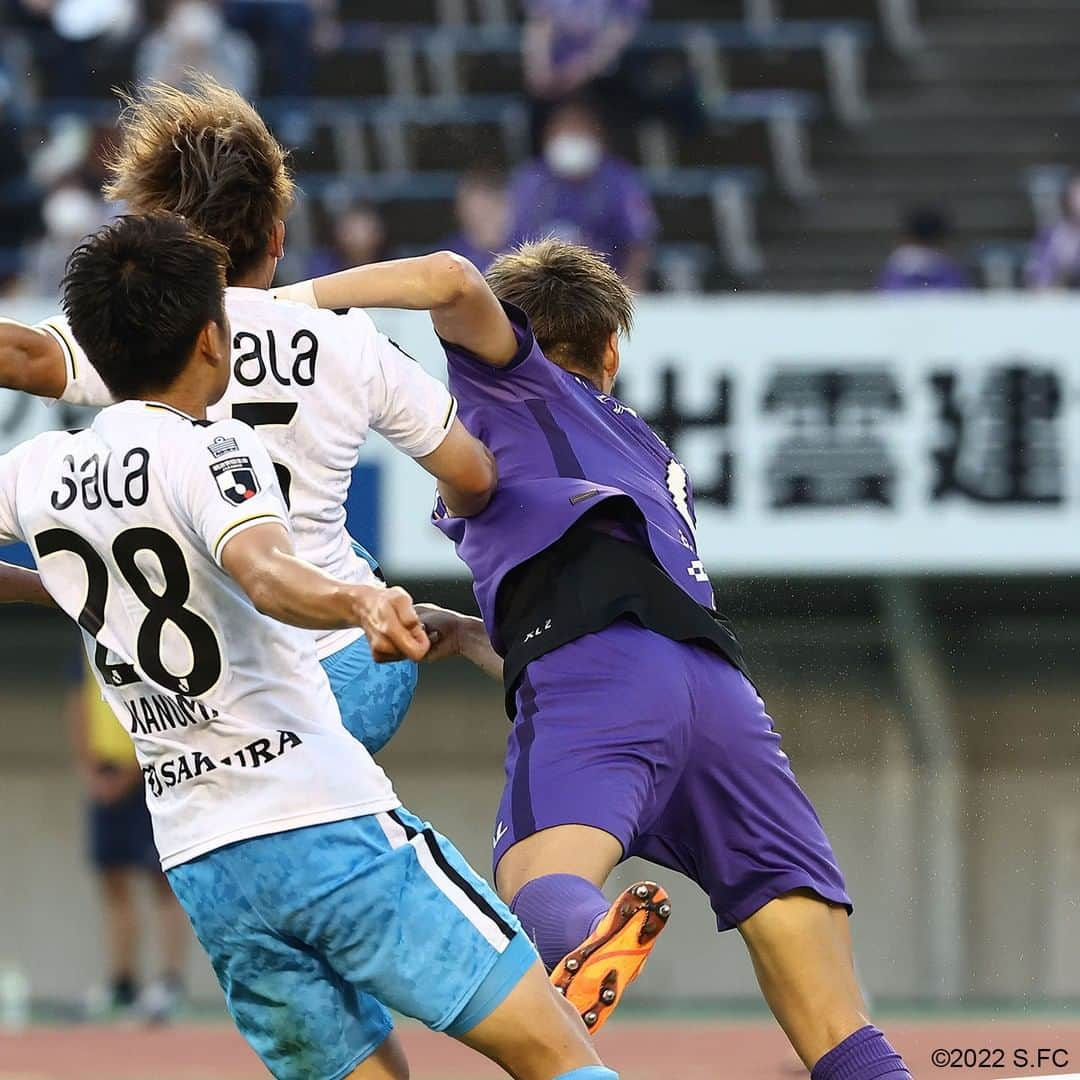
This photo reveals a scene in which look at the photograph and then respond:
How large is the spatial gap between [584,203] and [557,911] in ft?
21.5

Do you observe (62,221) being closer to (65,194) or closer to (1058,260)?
(65,194)

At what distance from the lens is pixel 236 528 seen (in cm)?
305

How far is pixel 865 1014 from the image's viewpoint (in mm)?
4238

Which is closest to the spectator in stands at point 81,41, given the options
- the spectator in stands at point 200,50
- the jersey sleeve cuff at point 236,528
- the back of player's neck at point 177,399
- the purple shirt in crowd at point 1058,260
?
the spectator in stands at point 200,50

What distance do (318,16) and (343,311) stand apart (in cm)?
931

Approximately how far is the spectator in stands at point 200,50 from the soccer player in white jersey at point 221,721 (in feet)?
28.9

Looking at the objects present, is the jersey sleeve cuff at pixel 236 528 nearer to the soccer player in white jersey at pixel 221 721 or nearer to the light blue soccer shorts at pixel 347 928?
the soccer player in white jersey at pixel 221 721

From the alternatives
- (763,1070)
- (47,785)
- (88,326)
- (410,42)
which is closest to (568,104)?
(410,42)

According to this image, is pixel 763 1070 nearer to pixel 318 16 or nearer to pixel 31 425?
pixel 31 425

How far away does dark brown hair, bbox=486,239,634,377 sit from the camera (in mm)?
4395

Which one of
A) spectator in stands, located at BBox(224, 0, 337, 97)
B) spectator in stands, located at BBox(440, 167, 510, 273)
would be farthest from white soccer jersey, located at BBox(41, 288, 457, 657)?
spectator in stands, located at BBox(224, 0, 337, 97)

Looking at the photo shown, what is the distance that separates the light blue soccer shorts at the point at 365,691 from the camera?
4109 mm

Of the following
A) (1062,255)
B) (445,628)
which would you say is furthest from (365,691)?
(1062,255)

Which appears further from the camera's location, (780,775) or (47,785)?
(47,785)
